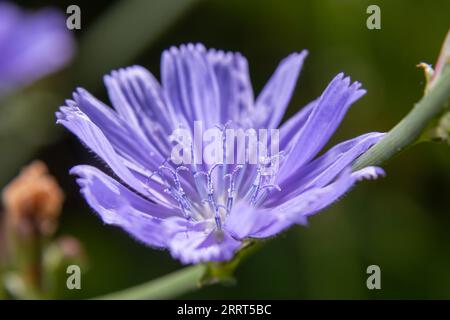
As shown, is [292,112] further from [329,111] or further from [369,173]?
[369,173]

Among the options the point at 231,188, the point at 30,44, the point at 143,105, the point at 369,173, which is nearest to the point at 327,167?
the point at 369,173

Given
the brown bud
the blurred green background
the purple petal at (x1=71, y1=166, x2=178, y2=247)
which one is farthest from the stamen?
the blurred green background

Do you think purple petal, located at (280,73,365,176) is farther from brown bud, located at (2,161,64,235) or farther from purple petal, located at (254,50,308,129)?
brown bud, located at (2,161,64,235)

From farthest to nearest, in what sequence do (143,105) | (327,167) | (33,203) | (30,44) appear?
(30,44)
(33,203)
(143,105)
(327,167)

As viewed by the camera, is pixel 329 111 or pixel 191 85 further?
pixel 191 85

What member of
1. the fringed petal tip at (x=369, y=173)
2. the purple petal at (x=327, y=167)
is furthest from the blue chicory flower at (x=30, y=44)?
the fringed petal tip at (x=369, y=173)

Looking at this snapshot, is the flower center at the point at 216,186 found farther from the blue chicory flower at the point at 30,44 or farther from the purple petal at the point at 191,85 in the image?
the blue chicory flower at the point at 30,44
